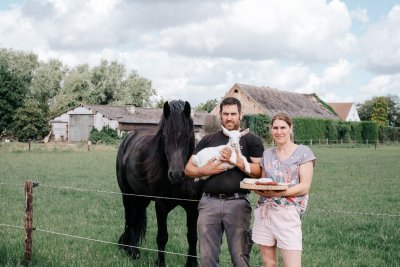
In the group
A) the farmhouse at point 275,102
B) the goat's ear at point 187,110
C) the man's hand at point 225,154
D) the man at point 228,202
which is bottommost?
the man at point 228,202

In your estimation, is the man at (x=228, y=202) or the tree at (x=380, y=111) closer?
the man at (x=228, y=202)

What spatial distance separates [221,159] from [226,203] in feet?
1.65

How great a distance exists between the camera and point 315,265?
21.0 feet

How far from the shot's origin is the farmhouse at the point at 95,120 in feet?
186

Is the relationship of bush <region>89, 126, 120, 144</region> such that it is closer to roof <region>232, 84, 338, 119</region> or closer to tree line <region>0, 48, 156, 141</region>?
tree line <region>0, 48, 156, 141</region>

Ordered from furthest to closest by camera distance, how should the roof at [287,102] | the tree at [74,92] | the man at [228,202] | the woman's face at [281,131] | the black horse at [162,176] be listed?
1. the tree at [74,92]
2. the roof at [287,102]
3. the black horse at [162,176]
4. the man at [228,202]
5. the woman's face at [281,131]

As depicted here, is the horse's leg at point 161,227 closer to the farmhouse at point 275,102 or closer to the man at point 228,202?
the man at point 228,202

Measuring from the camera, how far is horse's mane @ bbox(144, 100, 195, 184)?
5.44m

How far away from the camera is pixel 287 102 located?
67125 mm

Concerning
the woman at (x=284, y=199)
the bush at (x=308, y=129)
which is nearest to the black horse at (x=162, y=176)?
the woman at (x=284, y=199)

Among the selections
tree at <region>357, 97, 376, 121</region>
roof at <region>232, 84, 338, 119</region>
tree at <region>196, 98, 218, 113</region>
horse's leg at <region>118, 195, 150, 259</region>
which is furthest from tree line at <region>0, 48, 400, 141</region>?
tree at <region>357, 97, 376, 121</region>

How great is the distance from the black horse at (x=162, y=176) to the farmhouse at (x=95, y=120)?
4694cm

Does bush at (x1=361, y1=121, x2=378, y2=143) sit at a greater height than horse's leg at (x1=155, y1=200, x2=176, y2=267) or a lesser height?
greater

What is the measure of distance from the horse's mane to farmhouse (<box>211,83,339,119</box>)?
165ft
